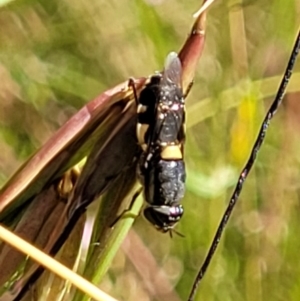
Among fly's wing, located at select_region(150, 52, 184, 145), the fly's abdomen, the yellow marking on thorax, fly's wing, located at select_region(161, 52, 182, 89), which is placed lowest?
the fly's abdomen

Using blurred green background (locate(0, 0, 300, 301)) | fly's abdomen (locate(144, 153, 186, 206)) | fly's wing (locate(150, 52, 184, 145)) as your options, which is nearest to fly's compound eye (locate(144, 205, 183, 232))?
fly's abdomen (locate(144, 153, 186, 206))

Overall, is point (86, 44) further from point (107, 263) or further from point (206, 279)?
point (107, 263)

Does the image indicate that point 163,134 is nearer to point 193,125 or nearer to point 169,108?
point 169,108

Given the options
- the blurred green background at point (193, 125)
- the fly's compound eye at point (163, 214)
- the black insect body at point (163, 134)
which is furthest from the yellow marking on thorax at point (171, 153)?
the blurred green background at point (193, 125)

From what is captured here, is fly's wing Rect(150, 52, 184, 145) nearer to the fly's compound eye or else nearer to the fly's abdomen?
the fly's abdomen

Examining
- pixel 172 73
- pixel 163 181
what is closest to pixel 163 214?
pixel 163 181

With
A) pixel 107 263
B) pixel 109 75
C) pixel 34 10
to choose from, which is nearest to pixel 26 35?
pixel 34 10
